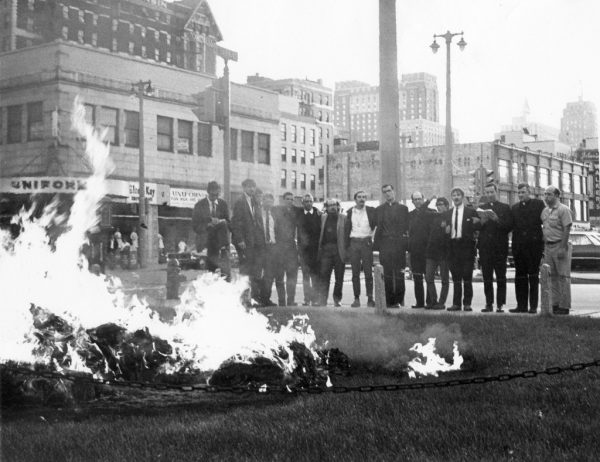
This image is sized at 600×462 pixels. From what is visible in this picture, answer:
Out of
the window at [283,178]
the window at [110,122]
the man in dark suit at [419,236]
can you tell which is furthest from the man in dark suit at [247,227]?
the window at [283,178]

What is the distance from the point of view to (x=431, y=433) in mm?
4410

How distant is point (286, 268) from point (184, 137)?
1362 cm

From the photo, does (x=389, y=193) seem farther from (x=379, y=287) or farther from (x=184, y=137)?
(x=184, y=137)

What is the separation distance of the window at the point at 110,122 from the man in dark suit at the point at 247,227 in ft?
36.3

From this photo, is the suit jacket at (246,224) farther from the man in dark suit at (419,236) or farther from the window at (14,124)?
the window at (14,124)

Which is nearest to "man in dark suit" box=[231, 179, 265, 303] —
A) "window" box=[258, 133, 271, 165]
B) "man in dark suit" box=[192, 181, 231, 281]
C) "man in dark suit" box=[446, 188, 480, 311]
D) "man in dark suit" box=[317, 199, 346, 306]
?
"man in dark suit" box=[192, 181, 231, 281]

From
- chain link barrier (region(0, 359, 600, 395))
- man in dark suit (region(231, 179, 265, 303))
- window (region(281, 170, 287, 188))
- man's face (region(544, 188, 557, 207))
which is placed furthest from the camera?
window (region(281, 170, 287, 188))

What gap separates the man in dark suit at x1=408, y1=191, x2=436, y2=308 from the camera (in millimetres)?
11867

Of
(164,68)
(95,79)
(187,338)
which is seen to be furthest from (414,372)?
(164,68)

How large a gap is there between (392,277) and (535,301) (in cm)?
220

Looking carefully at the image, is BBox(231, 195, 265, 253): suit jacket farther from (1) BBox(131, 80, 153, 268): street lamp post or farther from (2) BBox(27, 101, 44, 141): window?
(1) BBox(131, 80, 153, 268): street lamp post

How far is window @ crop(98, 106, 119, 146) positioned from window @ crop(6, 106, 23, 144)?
7.16m

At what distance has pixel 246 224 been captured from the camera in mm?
11633

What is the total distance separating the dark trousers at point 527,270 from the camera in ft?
36.2
